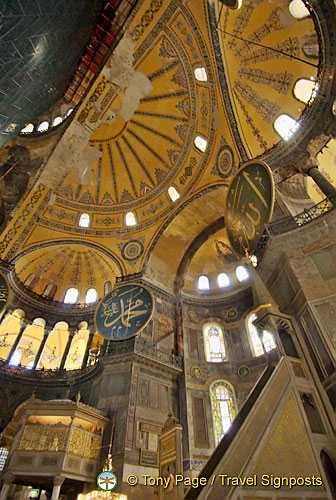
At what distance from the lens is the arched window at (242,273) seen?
12697mm

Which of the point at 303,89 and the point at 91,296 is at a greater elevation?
the point at 303,89

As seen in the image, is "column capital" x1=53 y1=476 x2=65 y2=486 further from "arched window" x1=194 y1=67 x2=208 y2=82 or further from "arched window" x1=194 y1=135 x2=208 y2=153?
"arched window" x1=194 y1=67 x2=208 y2=82

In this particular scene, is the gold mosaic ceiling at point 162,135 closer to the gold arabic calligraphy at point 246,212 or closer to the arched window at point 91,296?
the arched window at point 91,296

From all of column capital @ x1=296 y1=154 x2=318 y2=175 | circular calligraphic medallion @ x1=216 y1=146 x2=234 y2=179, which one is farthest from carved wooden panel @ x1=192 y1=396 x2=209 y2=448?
circular calligraphic medallion @ x1=216 y1=146 x2=234 y2=179

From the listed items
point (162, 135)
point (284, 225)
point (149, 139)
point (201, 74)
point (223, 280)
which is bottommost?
point (284, 225)

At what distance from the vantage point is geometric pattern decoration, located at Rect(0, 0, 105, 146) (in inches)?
263

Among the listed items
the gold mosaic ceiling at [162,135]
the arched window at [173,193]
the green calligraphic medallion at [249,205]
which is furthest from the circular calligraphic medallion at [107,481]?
the arched window at [173,193]

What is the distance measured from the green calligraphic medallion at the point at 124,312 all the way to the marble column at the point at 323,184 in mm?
6846

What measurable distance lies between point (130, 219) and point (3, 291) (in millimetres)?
6838

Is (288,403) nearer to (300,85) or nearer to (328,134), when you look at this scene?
(328,134)

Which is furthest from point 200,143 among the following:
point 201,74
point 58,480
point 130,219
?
point 58,480

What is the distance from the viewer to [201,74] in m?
11.2

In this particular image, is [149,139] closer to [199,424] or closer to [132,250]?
[132,250]

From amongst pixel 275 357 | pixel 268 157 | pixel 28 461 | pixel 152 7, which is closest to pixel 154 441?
pixel 28 461
